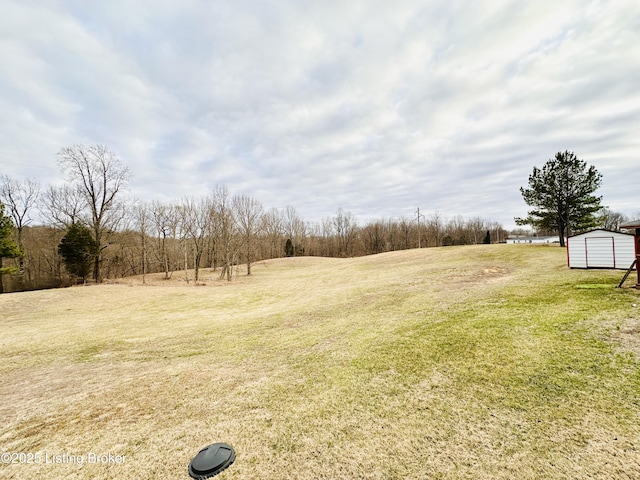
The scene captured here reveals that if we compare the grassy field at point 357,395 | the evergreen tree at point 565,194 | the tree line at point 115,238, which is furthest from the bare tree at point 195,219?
the evergreen tree at point 565,194

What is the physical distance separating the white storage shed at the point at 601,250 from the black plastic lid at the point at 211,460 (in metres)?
Answer: 16.3

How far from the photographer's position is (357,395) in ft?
12.5

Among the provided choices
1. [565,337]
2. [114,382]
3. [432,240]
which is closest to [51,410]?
[114,382]

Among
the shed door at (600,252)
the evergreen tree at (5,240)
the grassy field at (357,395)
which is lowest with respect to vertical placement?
the grassy field at (357,395)

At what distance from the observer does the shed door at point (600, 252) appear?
12132 millimetres

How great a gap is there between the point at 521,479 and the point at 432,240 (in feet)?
199

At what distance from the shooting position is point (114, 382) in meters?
4.80

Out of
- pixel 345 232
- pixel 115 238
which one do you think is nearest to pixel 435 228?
pixel 345 232

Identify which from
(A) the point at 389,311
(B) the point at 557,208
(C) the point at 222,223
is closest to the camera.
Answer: (A) the point at 389,311

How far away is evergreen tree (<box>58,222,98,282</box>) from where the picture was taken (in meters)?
21.8

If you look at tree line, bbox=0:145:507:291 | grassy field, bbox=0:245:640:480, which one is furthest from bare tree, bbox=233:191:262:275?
grassy field, bbox=0:245:640:480

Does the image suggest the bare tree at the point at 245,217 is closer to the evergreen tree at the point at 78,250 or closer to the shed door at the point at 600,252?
the evergreen tree at the point at 78,250

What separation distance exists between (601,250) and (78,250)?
110 ft

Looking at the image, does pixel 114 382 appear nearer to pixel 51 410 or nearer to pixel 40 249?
pixel 51 410
